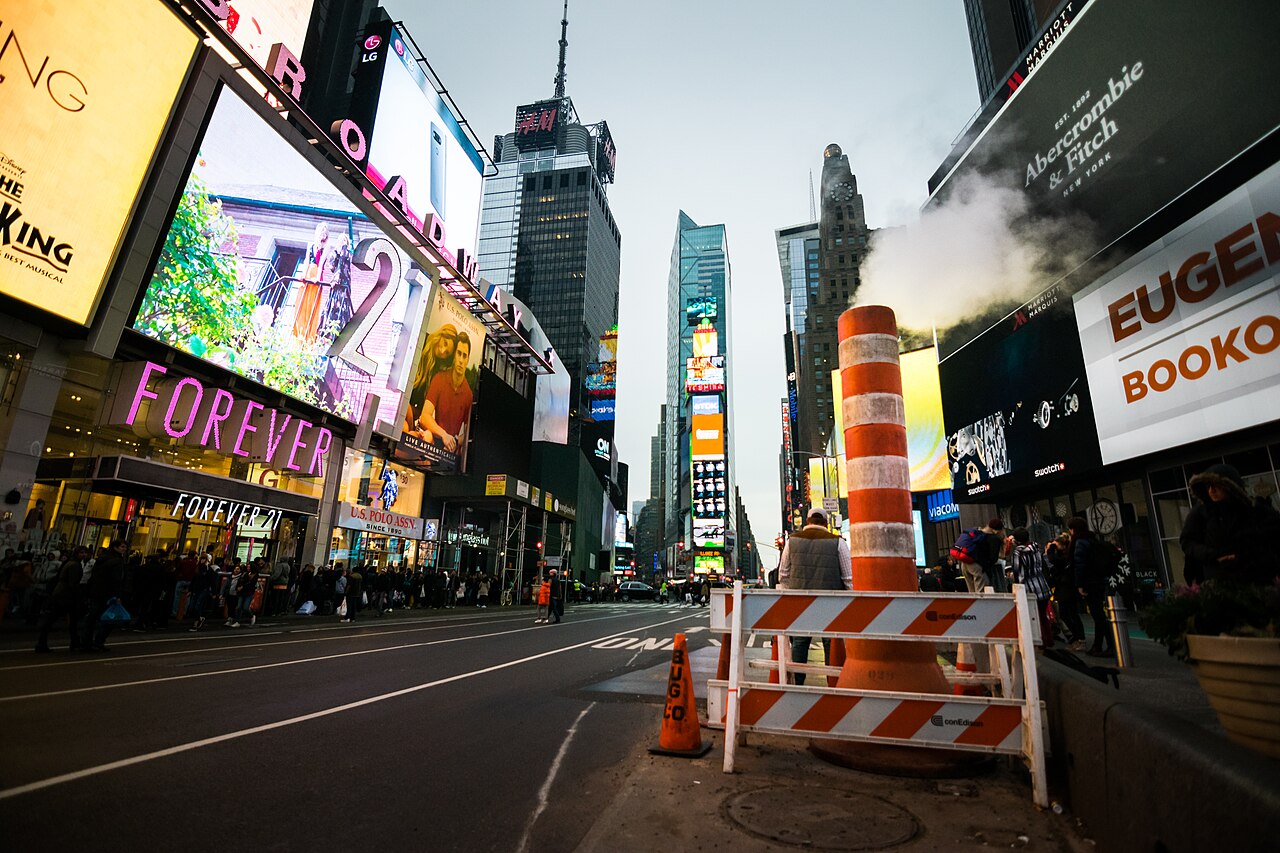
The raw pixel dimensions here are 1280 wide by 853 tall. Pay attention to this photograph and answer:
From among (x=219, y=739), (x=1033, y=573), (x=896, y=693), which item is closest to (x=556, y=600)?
(x=1033, y=573)

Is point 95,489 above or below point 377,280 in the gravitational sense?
below

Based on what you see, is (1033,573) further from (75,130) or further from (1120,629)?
(75,130)

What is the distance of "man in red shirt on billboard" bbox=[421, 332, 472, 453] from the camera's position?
34375 millimetres

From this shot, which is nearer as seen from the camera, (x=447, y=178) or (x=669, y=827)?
(x=669, y=827)

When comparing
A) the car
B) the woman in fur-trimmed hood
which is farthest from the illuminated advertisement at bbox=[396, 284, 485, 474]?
the woman in fur-trimmed hood

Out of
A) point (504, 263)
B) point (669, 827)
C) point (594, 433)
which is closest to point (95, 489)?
point (669, 827)

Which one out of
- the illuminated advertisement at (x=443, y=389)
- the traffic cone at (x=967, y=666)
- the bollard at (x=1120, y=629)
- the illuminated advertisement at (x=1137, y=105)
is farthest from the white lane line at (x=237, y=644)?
the illuminated advertisement at (x=1137, y=105)

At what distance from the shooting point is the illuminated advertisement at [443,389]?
32562 millimetres

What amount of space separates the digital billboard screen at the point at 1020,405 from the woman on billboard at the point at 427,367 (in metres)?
26.2

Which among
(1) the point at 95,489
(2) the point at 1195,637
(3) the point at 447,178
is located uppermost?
(3) the point at 447,178

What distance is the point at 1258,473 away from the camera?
13.6m

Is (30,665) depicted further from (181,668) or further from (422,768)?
(422,768)

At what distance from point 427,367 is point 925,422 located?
2904 centimetres

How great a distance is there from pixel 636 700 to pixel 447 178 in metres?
37.9
